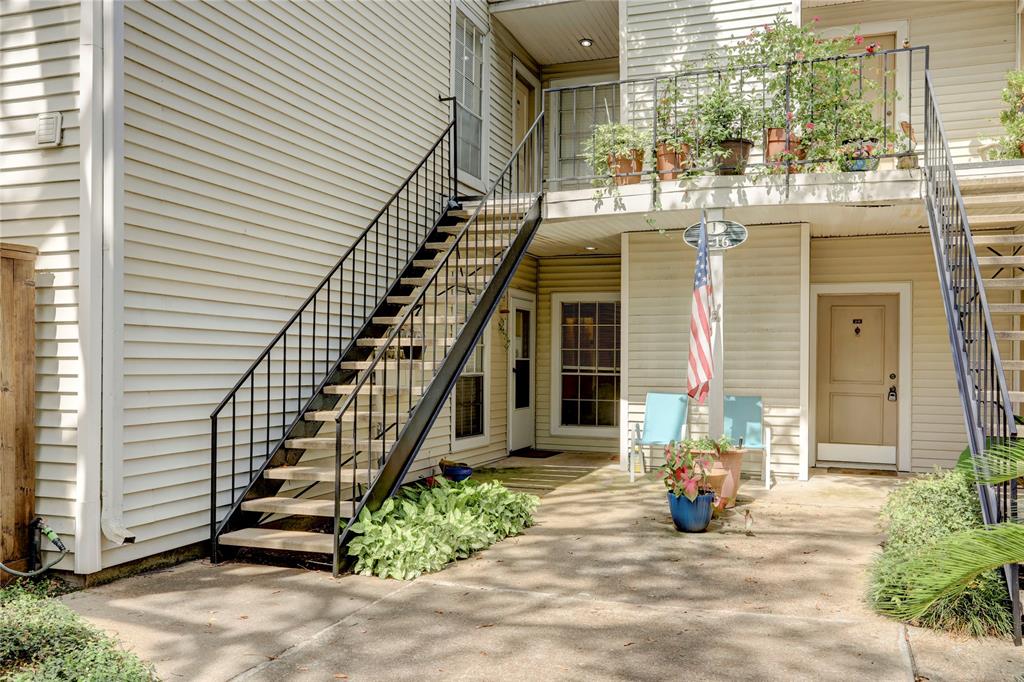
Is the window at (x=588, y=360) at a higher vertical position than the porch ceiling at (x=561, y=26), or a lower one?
lower

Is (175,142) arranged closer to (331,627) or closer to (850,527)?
(331,627)

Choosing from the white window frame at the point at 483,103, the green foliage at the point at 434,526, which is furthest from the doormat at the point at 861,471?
the white window frame at the point at 483,103

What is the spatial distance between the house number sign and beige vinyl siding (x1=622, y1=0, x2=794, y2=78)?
8.11 ft

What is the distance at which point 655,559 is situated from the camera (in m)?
4.98

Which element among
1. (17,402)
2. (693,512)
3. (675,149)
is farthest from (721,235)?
(17,402)

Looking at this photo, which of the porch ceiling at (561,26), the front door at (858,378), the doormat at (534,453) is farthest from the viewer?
the doormat at (534,453)

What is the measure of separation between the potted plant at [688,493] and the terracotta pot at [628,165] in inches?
118

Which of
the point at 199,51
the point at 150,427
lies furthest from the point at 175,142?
the point at 150,427

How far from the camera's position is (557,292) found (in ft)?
34.3

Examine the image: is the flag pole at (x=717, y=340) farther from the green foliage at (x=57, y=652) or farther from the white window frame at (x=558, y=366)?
the green foliage at (x=57, y=652)

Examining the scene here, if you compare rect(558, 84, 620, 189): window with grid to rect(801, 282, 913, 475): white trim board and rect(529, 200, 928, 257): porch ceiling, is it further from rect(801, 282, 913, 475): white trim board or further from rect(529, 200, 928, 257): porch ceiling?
rect(801, 282, 913, 475): white trim board

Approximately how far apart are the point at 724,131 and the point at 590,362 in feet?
13.5

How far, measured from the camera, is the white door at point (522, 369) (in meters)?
9.91

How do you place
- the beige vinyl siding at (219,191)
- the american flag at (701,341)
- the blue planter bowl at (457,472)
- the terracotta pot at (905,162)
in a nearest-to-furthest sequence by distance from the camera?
the beige vinyl siding at (219,191)
the american flag at (701,341)
the terracotta pot at (905,162)
the blue planter bowl at (457,472)
